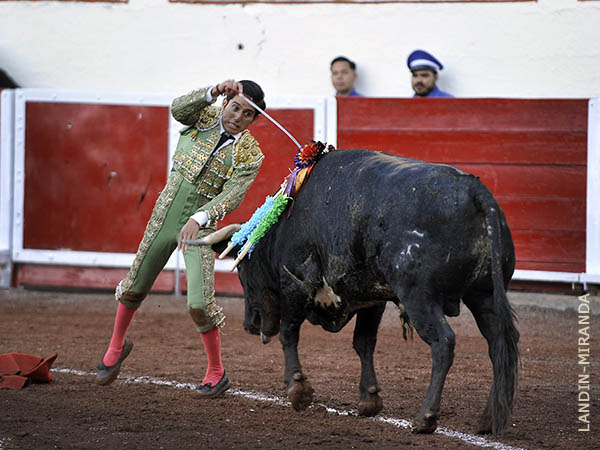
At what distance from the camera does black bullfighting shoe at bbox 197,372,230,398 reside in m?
4.05

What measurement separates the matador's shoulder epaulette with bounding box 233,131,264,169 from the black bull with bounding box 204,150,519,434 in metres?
0.31

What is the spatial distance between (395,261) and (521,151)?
3.88m

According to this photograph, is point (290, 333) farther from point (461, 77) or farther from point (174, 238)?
point (461, 77)

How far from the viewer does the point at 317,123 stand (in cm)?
Result: 716

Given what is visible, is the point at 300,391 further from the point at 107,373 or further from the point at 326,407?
the point at 107,373

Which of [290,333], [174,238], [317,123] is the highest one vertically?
[317,123]

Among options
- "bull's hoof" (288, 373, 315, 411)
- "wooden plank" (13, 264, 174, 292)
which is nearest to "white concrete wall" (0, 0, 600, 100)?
"wooden plank" (13, 264, 174, 292)

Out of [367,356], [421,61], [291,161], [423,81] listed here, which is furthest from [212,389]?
[421,61]

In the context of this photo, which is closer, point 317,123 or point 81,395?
point 81,395

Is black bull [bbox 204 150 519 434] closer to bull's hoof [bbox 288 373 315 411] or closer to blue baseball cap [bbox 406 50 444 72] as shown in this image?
bull's hoof [bbox 288 373 315 411]

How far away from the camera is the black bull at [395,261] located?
3.17 metres

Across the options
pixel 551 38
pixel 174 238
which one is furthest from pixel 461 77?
pixel 174 238

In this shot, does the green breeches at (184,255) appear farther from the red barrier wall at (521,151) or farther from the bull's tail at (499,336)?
the red barrier wall at (521,151)

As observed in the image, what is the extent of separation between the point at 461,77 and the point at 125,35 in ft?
9.23
